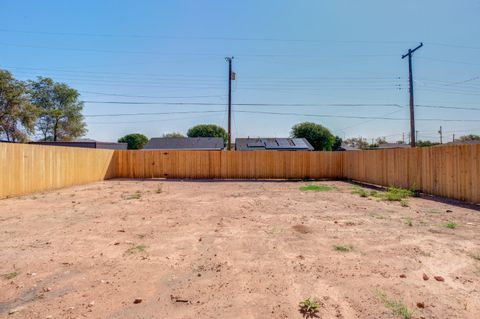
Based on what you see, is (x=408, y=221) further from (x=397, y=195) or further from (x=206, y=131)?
(x=206, y=131)

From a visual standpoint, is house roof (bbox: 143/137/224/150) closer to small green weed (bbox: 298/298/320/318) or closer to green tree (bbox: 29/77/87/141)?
green tree (bbox: 29/77/87/141)

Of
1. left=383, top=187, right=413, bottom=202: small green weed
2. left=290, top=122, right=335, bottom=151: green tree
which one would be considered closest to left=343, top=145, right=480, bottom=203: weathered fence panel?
left=383, top=187, right=413, bottom=202: small green weed

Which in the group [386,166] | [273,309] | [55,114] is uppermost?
[55,114]

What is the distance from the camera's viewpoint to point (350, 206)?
22.7 feet

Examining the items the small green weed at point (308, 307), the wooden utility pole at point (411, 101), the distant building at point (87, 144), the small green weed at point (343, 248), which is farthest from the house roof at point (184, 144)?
the small green weed at point (308, 307)

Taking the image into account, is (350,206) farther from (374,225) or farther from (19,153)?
(19,153)

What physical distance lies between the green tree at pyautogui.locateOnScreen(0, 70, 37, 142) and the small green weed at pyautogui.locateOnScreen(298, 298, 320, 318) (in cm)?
2720

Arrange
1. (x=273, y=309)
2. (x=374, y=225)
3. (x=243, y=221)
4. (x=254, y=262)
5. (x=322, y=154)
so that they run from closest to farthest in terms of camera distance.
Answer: (x=273, y=309) → (x=254, y=262) → (x=374, y=225) → (x=243, y=221) → (x=322, y=154)

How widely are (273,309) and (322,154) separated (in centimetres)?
1391

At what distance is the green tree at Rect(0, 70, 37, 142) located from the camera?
2208 centimetres

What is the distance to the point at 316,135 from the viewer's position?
42594 mm

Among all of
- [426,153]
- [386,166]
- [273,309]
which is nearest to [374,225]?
[273,309]

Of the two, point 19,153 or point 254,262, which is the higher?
point 19,153

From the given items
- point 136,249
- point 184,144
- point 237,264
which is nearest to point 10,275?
point 136,249
